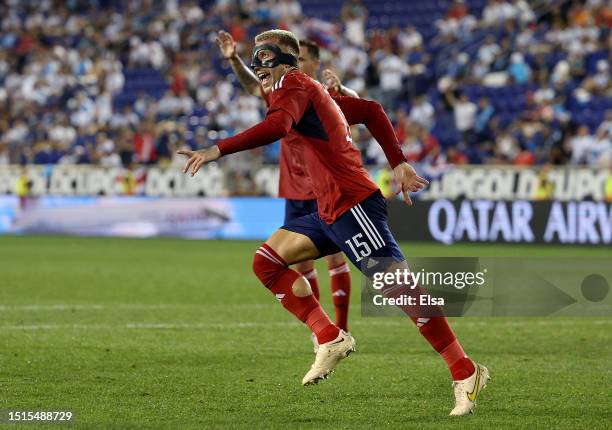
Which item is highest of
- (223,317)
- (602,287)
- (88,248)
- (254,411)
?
(602,287)

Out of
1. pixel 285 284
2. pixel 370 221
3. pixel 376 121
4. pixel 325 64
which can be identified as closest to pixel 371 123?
pixel 376 121

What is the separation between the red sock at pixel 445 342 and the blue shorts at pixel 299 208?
2710 millimetres

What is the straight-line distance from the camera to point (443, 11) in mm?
27906

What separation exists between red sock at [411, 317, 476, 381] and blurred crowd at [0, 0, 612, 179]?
1565 cm

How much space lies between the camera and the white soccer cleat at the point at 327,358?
6.62 meters

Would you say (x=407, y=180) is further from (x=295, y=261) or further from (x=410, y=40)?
(x=410, y=40)

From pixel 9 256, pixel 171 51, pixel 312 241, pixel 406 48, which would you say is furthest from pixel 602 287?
pixel 171 51

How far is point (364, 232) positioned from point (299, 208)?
102 inches

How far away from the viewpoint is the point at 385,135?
695cm

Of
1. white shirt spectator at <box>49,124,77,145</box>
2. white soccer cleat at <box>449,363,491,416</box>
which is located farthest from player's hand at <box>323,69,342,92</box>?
white shirt spectator at <box>49,124,77,145</box>

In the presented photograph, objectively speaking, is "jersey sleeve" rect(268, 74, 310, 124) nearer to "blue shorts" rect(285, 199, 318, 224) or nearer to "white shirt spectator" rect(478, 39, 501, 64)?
"blue shorts" rect(285, 199, 318, 224)

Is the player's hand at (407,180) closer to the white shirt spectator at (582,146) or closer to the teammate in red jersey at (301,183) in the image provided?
the teammate in red jersey at (301,183)

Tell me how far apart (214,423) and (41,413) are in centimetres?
91

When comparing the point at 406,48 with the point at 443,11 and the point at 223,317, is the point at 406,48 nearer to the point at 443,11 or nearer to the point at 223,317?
the point at 443,11
